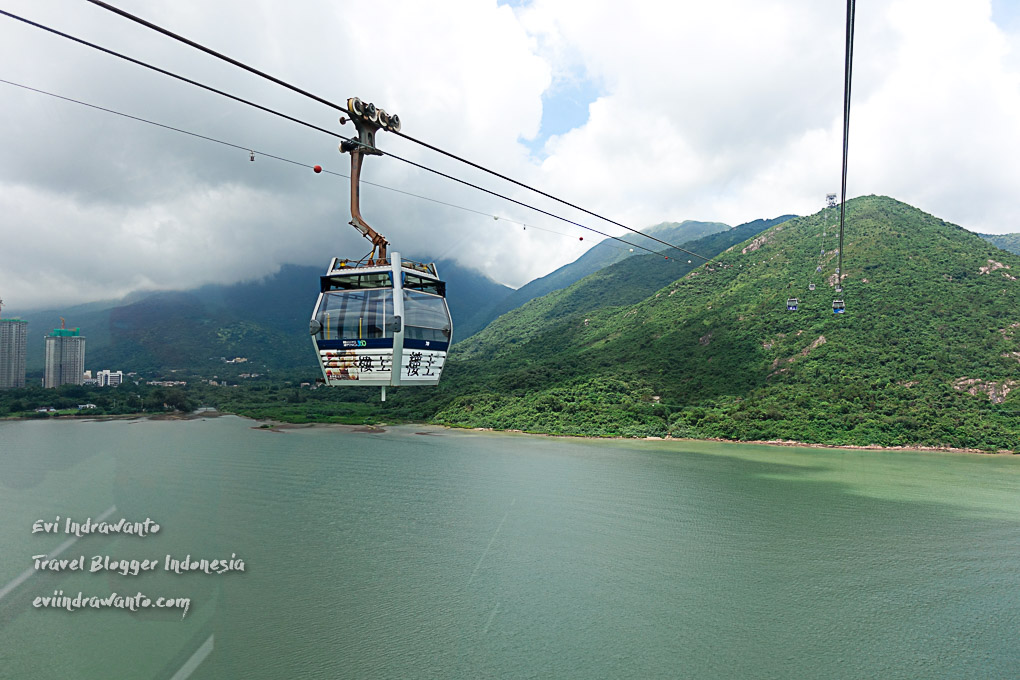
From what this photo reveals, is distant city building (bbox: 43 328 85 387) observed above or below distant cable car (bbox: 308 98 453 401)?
below

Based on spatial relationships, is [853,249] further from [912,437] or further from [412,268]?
[412,268]

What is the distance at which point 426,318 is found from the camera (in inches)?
178

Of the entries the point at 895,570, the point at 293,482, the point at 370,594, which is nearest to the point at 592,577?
the point at 370,594

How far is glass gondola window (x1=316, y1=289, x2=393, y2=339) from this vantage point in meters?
4.21

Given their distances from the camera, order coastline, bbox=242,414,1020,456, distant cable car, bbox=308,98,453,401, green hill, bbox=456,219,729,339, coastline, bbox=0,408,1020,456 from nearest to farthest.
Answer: distant cable car, bbox=308,98,453,401 → coastline, bbox=242,414,1020,456 → coastline, bbox=0,408,1020,456 → green hill, bbox=456,219,729,339

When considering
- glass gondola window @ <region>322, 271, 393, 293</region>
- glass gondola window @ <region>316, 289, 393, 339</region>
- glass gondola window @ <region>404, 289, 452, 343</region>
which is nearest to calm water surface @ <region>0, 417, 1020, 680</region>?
glass gondola window @ <region>404, 289, 452, 343</region>

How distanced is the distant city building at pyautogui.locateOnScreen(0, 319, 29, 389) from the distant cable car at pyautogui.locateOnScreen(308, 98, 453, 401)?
2889 centimetres

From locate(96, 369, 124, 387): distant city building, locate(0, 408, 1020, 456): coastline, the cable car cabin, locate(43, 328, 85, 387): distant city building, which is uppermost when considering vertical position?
the cable car cabin

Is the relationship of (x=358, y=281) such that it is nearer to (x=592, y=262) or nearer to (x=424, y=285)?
(x=424, y=285)

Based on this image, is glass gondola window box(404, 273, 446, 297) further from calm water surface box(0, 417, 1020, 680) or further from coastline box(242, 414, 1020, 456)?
coastline box(242, 414, 1020, 456)

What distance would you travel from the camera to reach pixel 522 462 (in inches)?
1119

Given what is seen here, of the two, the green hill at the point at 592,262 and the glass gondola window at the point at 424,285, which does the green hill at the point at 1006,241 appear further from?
the glass gondola window at the point at 424,285

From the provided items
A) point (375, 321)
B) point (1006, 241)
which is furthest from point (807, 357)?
point (1006, 241)

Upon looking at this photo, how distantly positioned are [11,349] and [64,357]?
4660 millimetres
